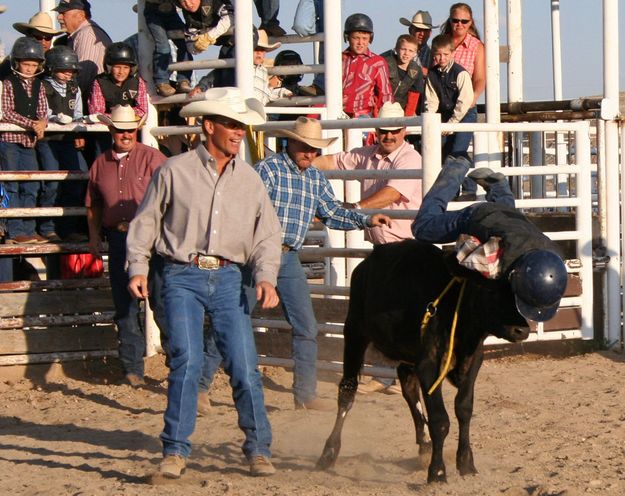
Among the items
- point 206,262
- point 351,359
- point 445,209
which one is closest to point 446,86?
point 351,359

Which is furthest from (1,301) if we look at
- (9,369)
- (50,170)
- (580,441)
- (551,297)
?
(551,297)

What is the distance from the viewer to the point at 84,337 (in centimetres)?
987

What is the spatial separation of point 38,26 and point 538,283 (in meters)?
6.88

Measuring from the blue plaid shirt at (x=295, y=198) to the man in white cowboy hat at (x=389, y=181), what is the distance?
1.48ft

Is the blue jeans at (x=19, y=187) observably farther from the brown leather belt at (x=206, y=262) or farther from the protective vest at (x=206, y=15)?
the brown leather belt at (x=206, y=262)

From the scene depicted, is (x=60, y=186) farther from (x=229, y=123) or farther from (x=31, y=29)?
(x=229, y=123)

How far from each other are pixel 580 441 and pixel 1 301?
4934 millimetres

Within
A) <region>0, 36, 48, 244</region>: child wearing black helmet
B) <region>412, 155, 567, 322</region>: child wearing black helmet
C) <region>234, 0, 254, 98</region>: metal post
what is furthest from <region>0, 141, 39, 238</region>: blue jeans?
<region>412, 155, 567, 322</region>: child wearing black helmet

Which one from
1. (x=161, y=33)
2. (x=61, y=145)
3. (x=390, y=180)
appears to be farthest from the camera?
(x=161, y=33)

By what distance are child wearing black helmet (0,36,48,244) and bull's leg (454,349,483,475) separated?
4760 mm

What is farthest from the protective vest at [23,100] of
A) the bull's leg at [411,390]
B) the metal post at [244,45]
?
the bull's leg at [411,390]

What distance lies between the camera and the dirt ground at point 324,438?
6.10 m

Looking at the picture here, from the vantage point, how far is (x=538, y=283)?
530 cm

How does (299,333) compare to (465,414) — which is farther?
(299,333)
